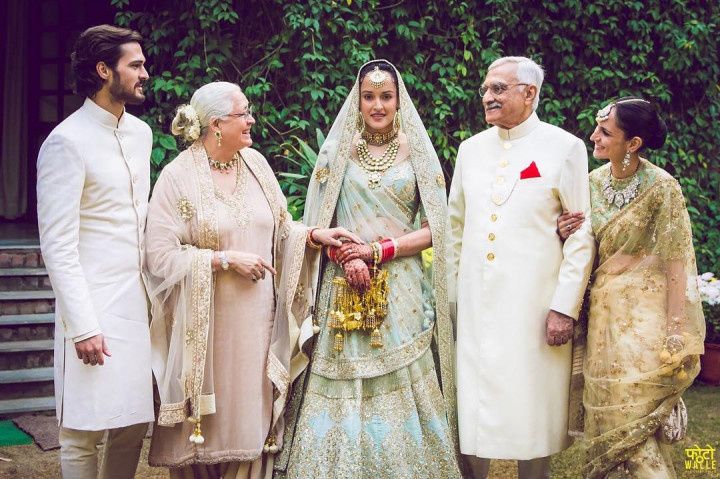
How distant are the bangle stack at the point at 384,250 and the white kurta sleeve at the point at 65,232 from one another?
1187 mm

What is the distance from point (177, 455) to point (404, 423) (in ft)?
3.13

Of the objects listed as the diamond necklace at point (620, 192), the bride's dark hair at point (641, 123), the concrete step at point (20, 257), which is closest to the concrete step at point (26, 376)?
the concrete step at point (20, 257)

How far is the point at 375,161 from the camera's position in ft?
12.7

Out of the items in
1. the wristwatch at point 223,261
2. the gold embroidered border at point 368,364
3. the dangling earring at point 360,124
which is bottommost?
the gold embroidered border at point 368,364

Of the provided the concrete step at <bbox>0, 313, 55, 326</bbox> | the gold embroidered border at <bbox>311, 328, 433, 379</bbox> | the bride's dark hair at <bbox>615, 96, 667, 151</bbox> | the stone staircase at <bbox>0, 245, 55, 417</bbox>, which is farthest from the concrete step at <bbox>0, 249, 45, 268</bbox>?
the bride's dark hair at <bbox>615, 96, 667, 151</bbox>

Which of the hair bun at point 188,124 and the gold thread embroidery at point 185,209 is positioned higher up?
the hair bun at point 188,124

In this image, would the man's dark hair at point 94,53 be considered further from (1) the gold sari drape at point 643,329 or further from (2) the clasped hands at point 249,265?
(1) the gold sari drape at point 643,329

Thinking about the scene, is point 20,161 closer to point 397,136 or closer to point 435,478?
point 397,136

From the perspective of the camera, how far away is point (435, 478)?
361 centimetres

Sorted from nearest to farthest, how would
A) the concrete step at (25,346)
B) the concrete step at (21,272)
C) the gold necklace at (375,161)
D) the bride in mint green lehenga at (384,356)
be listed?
the bride in mint green lehenga at (384,356) < the gold necklace at (375,161) < the concrete step at (25,346) < the concrete step at (21,272)

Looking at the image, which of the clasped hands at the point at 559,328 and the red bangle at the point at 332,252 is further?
the red bangle at the point at 332,252

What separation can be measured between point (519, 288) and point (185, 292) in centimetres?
138

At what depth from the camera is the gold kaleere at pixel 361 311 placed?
373 cm

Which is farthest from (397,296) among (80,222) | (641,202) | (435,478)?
(80,222)
